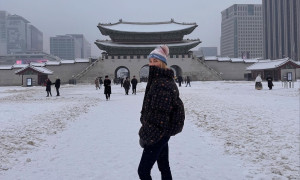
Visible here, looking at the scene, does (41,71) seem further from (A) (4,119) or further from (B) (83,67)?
(A) (4,119)

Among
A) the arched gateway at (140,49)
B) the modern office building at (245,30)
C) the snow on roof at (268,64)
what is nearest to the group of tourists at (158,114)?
the snow on roof at (268,64)

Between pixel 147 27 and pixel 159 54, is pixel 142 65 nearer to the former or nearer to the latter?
pixel 147 27

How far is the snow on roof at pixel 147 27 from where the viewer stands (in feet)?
176

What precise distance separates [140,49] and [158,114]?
52.1m

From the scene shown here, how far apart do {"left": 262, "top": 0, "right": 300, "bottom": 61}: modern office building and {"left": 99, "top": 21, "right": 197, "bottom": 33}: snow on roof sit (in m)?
68.7

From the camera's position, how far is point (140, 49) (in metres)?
54.1

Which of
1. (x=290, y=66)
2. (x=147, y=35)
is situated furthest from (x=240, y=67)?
(x=147, y=35)

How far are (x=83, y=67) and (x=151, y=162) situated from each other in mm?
53991

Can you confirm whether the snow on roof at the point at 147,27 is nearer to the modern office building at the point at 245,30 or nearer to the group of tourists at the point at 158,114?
the group of tourists at the point at 158,114

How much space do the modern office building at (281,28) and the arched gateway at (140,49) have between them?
226 ft

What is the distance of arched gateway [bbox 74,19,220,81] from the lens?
173ft

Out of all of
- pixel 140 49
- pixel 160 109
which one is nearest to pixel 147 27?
pixel 140 49

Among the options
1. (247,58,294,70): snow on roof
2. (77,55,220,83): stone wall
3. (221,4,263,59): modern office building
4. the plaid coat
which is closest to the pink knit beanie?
the plaid coat

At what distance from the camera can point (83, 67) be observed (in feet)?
180
